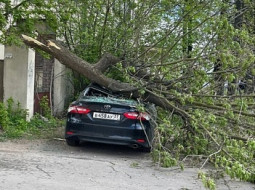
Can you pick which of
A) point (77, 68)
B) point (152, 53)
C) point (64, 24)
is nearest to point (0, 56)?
point (64, 24)

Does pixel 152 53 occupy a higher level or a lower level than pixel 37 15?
lower

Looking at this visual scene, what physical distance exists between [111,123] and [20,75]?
4.45 meters

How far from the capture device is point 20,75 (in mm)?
12008

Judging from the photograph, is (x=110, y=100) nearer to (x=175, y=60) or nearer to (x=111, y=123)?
(x=111, y=123)

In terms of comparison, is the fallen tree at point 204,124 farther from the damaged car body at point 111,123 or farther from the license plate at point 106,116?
the license plate at point 106,116

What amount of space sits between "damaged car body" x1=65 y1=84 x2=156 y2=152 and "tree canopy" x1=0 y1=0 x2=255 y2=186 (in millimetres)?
399

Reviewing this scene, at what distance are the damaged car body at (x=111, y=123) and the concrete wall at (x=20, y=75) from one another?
3575 mm

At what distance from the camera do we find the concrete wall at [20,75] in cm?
1195

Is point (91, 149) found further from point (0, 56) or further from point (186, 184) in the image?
point (0, 56)

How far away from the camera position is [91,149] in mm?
→ 9461

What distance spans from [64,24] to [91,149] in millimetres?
3881

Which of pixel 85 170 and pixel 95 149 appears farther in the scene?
pixel 95 149

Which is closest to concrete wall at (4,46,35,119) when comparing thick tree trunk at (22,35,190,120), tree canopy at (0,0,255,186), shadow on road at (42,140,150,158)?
tree canopy at (0,0,255,186)

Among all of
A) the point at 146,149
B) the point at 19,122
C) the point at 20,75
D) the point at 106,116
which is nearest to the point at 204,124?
the point at 146,149
